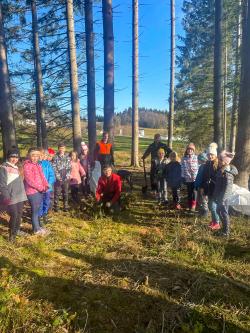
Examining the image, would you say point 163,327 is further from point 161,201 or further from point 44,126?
point 44,126

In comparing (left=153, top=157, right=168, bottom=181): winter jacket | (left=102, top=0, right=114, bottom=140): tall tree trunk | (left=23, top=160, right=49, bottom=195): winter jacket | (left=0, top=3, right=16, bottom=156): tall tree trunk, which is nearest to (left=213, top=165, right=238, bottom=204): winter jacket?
(left=153, top=157, right=168, bottom=181): winter jacket

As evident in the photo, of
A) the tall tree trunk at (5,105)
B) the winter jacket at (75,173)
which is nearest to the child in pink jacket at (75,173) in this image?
the winter jacket at (75,173)

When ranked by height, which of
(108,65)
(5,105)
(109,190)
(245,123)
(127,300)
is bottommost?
(127,300)

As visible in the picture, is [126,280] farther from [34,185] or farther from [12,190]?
[34,185]

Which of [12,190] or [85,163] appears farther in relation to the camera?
[85,163]

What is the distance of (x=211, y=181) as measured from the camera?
23.2 feet

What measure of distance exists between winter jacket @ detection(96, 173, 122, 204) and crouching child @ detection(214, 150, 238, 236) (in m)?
2.56

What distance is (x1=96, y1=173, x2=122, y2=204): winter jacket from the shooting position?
26.3 feet

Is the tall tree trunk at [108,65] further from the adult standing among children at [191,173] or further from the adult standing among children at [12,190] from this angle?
the adult standing among children at [12,190]

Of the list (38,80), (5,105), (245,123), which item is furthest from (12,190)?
(38,80)

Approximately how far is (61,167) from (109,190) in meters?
1.44

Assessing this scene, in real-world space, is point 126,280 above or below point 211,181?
below

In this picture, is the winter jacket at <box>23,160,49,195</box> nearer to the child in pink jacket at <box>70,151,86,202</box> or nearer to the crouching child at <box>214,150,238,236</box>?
the child in pink jacket at <box>70,151,86,202</box>

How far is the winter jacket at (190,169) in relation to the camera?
8297mm
